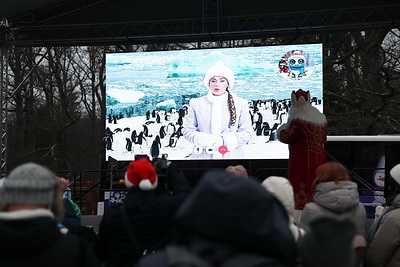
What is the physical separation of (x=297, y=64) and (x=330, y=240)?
30.0 ft

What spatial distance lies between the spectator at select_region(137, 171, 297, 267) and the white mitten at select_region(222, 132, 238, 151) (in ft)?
28.9

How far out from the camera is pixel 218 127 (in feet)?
33.5

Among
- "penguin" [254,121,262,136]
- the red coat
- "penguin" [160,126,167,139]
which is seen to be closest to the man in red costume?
the red coat

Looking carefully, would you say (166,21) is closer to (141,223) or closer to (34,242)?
(141,223)

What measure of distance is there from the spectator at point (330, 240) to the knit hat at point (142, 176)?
1661 millimetres

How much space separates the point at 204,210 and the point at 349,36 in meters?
17.0

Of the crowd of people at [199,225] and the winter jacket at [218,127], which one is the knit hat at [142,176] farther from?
the winter jacket at [218,127]

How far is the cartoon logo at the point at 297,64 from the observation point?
1024 cm

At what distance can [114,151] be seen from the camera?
10.9m

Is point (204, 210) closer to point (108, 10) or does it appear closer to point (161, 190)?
point (161, 190)

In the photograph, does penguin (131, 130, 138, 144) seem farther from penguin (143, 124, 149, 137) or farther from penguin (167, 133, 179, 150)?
penguin (167, 133, 179, 150)

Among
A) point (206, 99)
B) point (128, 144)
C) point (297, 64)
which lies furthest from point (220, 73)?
point (128, 144)

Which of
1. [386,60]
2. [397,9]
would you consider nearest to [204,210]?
[397,9]

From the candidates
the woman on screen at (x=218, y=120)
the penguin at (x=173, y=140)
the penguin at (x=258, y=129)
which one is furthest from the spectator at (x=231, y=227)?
the penguin at (x=173, y=140)
